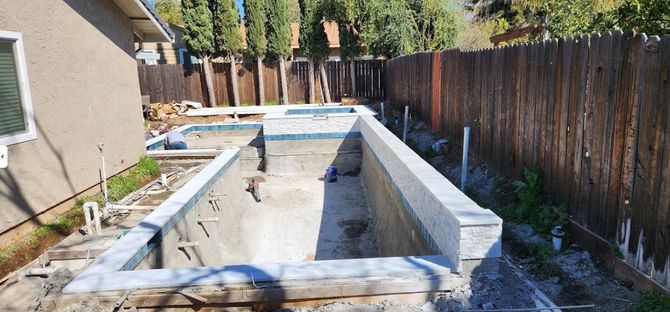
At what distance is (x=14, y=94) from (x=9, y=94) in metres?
0.09

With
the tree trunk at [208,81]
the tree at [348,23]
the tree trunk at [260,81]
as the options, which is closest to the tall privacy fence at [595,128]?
the tree at [348,23]

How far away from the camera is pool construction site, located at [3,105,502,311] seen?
362cm

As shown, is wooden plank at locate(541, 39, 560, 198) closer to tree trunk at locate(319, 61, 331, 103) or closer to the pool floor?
the pool floor

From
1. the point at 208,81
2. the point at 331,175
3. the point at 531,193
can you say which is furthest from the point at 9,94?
the point at 208,81

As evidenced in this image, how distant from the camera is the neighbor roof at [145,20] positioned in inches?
310

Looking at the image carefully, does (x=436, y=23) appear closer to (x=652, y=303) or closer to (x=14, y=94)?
(x=14, y=94)

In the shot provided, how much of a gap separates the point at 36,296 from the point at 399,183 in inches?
161

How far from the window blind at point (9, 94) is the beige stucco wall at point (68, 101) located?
0.61 feet

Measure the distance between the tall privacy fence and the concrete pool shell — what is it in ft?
3.77

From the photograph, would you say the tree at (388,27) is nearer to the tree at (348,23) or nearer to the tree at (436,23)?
the tree at (348,23)

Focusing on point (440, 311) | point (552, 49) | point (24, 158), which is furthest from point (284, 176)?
point (440, 311)

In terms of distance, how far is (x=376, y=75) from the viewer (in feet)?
72.3

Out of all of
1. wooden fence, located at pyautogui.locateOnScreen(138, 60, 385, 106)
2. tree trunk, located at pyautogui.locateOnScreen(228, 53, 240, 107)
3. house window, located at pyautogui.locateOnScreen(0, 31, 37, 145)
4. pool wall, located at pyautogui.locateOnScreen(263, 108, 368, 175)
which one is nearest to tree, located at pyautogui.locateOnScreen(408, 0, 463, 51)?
wooden fence, located at pyautogui.locateOnScreen(138, 60, 385, 106)

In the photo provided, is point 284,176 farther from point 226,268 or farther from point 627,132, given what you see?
point 627,132
